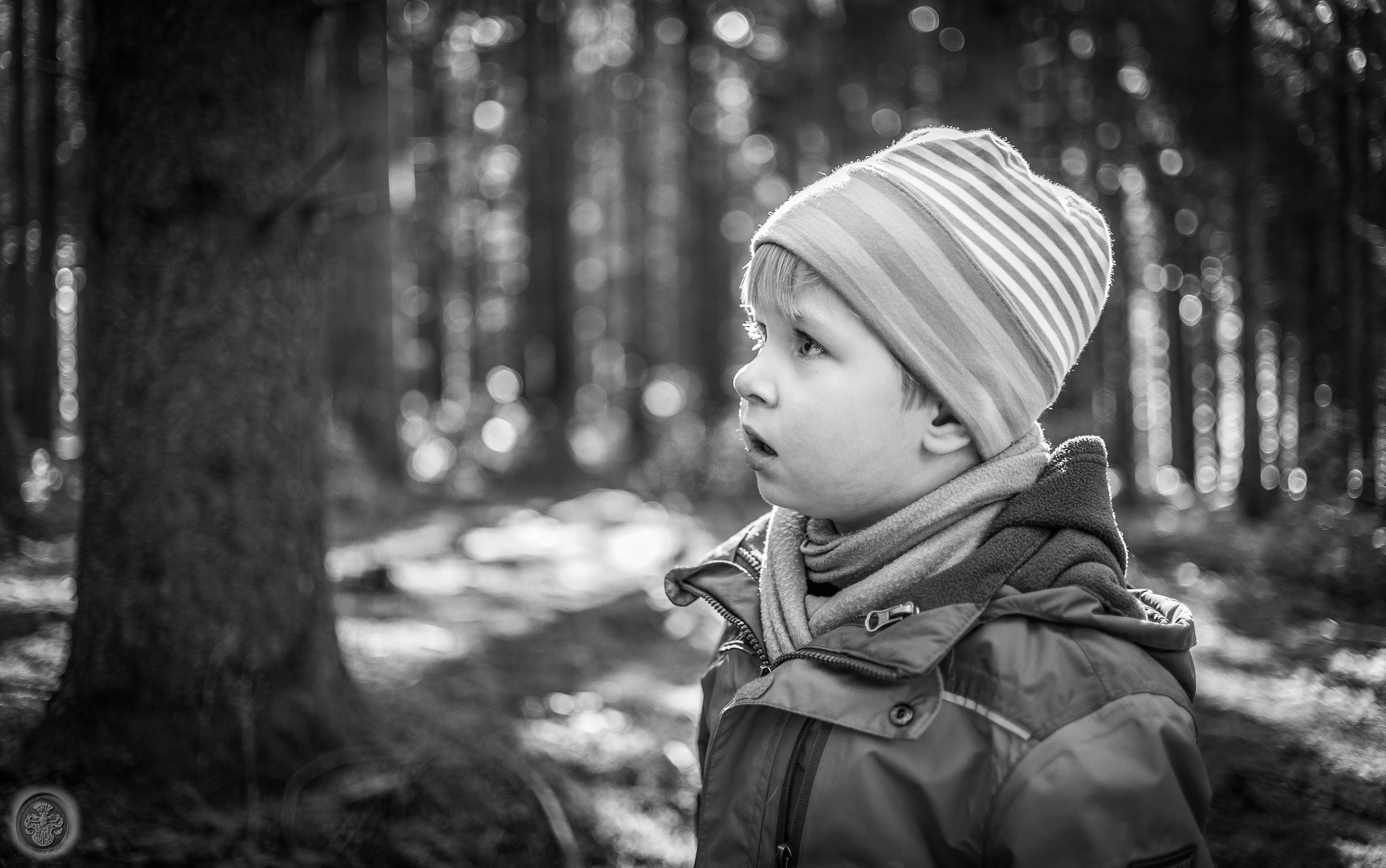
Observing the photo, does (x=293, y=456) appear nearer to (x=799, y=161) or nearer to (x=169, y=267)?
(x=169, y=267)

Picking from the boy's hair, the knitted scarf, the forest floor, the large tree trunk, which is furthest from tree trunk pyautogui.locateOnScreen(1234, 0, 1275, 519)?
the large tree trunk

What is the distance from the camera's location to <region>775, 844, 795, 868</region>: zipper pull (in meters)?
1.61

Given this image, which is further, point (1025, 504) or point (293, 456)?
point (293, 456)

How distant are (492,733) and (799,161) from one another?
15.6m

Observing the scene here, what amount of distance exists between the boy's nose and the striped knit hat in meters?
0.22

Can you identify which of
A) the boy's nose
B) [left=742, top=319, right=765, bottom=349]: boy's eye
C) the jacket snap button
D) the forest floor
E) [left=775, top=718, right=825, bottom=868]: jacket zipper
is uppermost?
[left=742, top=319, right=765, bottom=349]: boy's eye

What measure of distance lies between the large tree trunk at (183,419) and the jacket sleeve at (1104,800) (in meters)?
2.37

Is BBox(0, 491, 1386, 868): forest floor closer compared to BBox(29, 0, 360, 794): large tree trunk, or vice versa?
BBox(0, 491, 1386, 868): forest floor

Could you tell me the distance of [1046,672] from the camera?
1.50 metres

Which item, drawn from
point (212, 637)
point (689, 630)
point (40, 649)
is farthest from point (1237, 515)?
point (40, 649)

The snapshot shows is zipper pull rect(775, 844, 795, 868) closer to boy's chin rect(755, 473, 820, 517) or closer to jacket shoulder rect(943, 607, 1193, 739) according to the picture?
jacket shoulder rect(943, 607, 1193, 739)

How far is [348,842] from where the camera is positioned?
2.70 m

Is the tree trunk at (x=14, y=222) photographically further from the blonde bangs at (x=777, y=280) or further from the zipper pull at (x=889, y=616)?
the zipper pull at (x=889, y=616)

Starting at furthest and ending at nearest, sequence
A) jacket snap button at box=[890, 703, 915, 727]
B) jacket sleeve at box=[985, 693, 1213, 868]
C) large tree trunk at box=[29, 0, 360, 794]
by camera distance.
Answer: large tree trunk at box=[29, 0, 360, 794]
jacket snap button at box=[890, 703, 915, 727]
jacket sleeve at box=[985, 693, 1213, 868]
